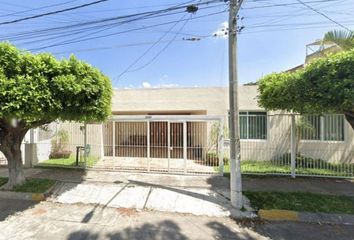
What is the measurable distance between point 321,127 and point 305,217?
506cm

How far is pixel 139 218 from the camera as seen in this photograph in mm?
5895

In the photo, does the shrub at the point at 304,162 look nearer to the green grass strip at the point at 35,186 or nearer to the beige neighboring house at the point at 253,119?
the beige neighboring house at the point at 253,119

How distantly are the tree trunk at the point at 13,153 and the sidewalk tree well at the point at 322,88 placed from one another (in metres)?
8.19

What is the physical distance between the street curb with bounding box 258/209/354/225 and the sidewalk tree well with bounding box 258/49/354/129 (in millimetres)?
2723

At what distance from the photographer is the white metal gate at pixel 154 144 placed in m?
10.4

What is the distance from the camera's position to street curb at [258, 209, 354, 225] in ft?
19.0

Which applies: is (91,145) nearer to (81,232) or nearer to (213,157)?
(213,157)

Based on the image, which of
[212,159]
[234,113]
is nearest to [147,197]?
[234,113]

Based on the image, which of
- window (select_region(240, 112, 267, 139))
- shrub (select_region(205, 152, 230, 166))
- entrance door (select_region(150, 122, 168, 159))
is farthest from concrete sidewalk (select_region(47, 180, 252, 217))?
window (select_region(240, 112, 267, 139))

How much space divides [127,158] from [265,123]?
A: 669cm

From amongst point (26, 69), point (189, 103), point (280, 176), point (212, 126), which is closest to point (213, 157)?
point (212, 126)

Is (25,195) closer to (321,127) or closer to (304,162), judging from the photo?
(304,162)

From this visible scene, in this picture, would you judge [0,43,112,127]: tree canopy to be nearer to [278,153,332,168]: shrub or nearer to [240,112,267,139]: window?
[240,112,267,139]: window

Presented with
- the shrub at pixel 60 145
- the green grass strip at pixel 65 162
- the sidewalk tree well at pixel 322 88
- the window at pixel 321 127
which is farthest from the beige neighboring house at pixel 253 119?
the shrub at pixel 60 145
